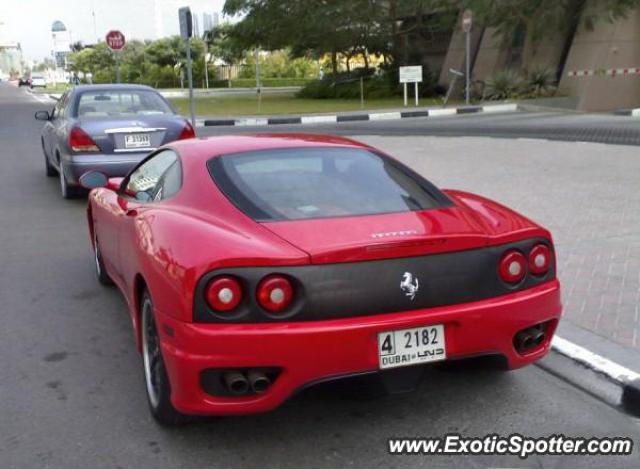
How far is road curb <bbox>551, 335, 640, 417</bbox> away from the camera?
353cm

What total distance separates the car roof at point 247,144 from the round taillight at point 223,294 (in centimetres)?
111

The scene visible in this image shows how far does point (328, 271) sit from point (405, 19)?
30966 millimetres

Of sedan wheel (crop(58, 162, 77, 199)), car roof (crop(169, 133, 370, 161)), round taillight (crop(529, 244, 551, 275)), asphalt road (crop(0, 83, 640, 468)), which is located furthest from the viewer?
sedan wheel (crop(58, 162, 77, 199))

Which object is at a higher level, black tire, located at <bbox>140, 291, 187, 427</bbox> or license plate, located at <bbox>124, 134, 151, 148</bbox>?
license plate, located at <bbox>124, 134, 151, 148</bbox>

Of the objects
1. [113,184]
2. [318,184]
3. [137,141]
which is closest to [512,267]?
[318,184]

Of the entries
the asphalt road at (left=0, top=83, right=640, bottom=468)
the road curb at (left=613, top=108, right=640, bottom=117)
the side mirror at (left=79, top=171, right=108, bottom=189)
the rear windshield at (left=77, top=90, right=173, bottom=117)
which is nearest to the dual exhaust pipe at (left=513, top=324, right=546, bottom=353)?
the asphalt road at (left=0, top=83, right=640, bottom=468)

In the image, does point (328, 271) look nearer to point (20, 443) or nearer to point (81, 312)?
point (20, 443)

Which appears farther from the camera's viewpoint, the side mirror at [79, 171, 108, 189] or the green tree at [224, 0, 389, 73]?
the green tree at [224, 0, 389, 73]

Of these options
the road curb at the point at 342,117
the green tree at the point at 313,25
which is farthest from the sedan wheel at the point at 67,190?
the green tree at the point at 313,25

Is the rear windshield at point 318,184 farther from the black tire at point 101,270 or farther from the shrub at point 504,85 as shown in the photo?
the shrub at point 504,85

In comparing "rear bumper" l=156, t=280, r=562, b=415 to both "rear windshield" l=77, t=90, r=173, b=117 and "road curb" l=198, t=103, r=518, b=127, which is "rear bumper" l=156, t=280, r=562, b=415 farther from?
"road curb" l=198, t=103, r=518, b=127

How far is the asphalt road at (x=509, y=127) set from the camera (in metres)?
15.0

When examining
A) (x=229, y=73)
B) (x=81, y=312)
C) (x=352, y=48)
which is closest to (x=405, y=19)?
(x=352, y=48)

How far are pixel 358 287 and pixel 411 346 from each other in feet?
1.14
